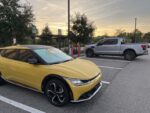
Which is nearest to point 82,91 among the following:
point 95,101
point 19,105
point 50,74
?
point 95,101

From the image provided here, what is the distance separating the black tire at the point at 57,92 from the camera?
183 inches

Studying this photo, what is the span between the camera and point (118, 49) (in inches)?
582

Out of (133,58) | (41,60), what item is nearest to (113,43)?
(133,58)

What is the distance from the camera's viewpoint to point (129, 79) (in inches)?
302

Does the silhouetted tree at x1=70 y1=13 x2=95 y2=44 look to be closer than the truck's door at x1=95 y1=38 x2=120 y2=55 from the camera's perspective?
No

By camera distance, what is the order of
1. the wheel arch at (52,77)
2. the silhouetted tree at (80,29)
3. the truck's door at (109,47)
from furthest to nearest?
the silhouetted tree at (80,29) < the truck's door at (109,47) < the wheel arch at (52,77)

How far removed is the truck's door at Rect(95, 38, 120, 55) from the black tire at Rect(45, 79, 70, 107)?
35.1 ft

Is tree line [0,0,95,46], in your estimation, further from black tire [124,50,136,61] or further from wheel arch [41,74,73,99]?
wheel arch [41,74,73,99]

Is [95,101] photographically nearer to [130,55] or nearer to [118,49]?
[130,55]

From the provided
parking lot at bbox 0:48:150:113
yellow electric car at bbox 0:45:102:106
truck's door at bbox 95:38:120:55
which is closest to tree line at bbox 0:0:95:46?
truck's door at bbox 95:38:120:55

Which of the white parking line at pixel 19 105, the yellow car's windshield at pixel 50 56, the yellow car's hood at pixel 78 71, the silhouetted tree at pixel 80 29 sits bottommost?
the white parking line at pixel 19 105

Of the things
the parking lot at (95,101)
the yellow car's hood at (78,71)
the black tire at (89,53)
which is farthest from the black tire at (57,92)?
the black tire at (89,53)

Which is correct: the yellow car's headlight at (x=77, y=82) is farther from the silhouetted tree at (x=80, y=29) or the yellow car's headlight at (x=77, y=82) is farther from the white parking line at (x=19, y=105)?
the silhouetted tree at (x=80, y=29)

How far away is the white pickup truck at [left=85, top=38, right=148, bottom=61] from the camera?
14.2 metres
